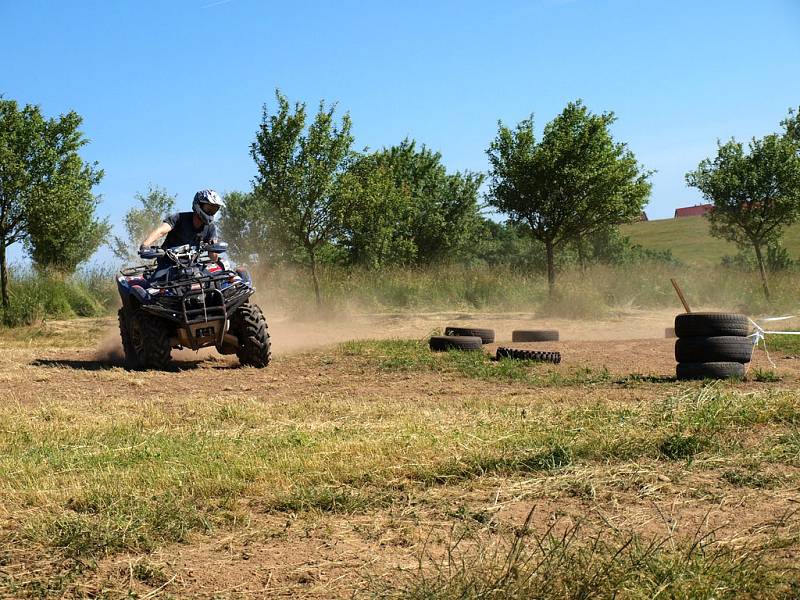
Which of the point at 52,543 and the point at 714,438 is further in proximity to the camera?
the point at 714,438

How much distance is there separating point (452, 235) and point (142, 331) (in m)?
42.4

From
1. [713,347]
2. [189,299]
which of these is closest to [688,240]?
[713,347]

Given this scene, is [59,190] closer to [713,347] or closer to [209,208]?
[209,208]

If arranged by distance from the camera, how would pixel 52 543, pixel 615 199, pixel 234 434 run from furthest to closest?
pixel 615 199
pixel 234 434
pixel 52 543

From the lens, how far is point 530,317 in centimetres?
2902

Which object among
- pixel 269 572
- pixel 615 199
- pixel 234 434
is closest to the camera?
pixel 269 572

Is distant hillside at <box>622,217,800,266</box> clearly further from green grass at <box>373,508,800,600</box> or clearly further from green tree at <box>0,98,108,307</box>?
green grass at <box>373,508,800,600</box>

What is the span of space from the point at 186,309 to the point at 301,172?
13.8m

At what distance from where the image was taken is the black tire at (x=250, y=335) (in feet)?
43.2

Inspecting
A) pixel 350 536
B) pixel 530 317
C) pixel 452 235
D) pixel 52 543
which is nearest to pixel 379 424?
pixel 350 536

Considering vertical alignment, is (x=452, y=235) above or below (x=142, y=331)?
above

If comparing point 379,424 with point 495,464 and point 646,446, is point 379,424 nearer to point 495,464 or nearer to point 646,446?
point 495,464

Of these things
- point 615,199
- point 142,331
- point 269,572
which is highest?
point 615,199

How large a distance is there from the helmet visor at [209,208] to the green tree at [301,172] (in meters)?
12.5
